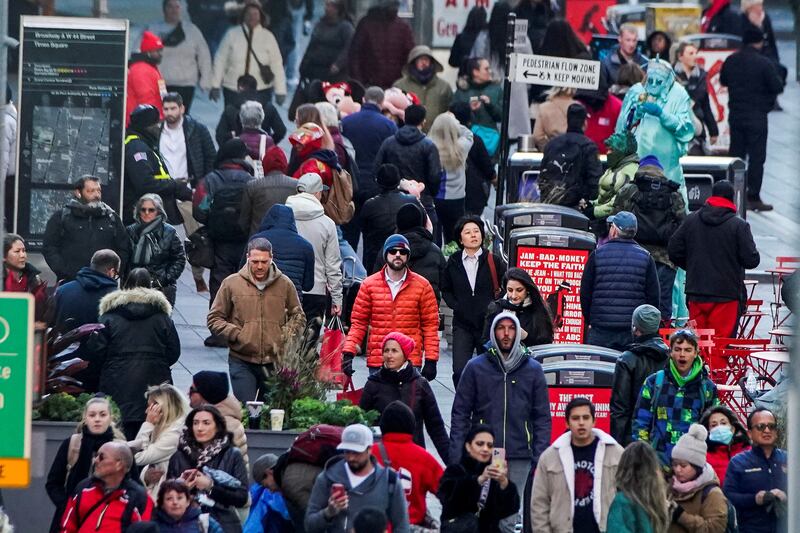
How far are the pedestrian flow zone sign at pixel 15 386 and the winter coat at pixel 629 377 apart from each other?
19.5ft

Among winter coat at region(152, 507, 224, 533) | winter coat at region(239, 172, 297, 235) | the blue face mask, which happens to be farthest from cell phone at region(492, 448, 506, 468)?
winter coat at region(239, 172, 297, 235)

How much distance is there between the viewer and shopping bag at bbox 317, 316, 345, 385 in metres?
14.6

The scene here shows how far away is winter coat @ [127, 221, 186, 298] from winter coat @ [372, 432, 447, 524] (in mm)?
4999

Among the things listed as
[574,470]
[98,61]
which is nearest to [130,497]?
[574,470]

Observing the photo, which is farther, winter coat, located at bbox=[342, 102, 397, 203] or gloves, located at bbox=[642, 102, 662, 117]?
winter coat, located at bbox=[342, 102, 397, 203]

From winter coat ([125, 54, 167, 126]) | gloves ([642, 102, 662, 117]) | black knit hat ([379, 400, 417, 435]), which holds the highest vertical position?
winter coat ([125, 54, 167, 126])

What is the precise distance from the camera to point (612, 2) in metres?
31.5

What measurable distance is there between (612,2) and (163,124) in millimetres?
11992

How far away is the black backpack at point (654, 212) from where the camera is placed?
18.2m

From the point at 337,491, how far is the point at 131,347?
3.13 meters

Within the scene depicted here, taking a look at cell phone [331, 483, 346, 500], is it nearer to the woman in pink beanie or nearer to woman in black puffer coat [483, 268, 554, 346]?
the woman in pink beanie

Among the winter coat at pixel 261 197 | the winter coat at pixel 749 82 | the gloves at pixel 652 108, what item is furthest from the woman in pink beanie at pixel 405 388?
the winter coat at pixel 749 82

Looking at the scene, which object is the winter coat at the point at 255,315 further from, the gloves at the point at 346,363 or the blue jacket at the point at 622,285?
the blue jacket at the point at 622,285

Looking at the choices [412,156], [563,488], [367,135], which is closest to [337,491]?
[563,488]
